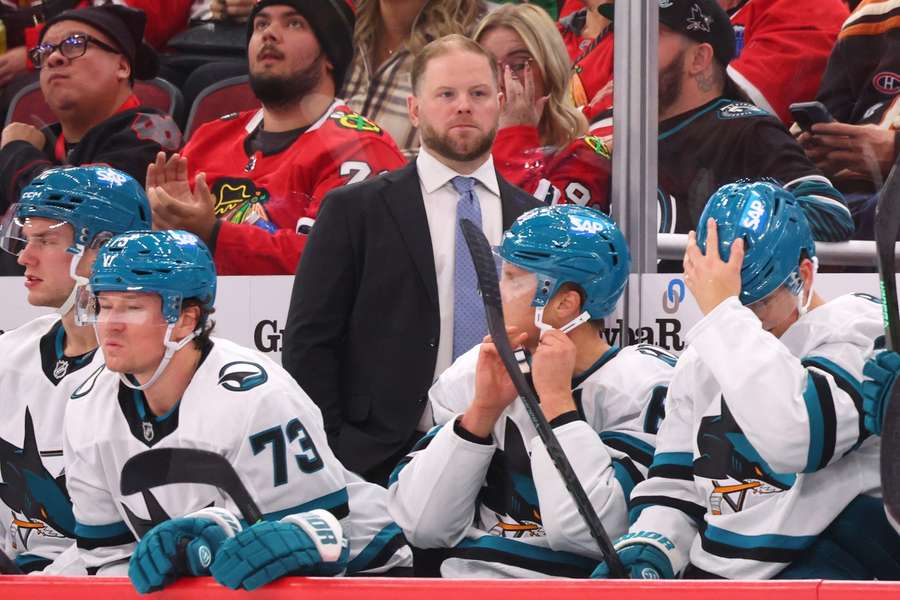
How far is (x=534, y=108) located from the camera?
11.2ft

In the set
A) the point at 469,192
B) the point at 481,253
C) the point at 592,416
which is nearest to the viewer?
the point at 481,253

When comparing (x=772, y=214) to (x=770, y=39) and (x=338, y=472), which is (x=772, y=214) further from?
(x=770, y=39)

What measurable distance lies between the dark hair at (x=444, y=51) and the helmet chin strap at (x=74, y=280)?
0.86 metres

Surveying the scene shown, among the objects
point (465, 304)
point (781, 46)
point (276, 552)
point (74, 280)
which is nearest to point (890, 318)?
point (276, 552)

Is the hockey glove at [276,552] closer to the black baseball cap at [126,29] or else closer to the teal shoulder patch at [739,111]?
the teal shoulder patch at [739,111]

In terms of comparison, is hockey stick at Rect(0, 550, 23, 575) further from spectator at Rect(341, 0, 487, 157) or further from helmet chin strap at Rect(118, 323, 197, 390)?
spectator at Rect(341, 0, 487, 157)

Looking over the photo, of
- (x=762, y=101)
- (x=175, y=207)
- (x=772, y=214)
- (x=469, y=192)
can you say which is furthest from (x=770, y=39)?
(x=175, y=207)

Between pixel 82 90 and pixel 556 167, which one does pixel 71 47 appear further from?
pixel 556 167

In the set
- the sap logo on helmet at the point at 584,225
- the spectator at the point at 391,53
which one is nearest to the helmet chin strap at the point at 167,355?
the sap logo on helmet at the point at 584,225

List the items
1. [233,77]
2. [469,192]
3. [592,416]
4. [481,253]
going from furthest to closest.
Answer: [233,77] < [469,192] < [592,416] < [481,253]

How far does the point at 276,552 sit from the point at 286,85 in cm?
195

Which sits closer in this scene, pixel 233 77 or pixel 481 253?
pixel 481 253

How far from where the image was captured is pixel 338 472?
244 centimetres

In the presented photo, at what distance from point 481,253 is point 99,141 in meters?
1.90
